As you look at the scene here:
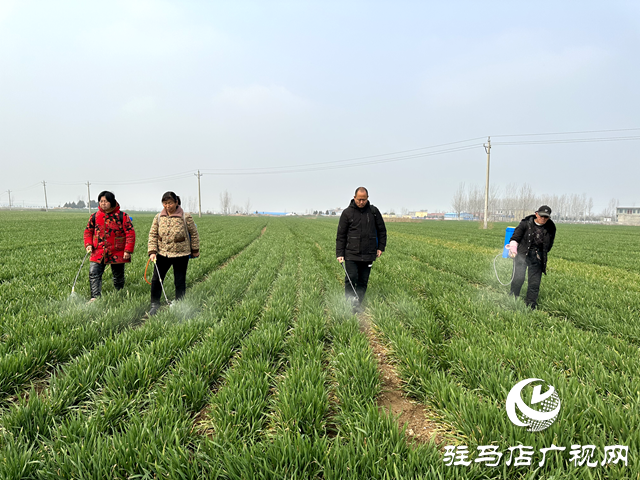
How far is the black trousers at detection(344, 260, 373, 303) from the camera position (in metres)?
5.91

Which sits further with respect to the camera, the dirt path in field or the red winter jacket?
the red winter jacket

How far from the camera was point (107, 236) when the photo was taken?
5.70m

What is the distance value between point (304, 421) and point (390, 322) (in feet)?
8.34

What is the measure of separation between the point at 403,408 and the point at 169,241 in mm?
4758

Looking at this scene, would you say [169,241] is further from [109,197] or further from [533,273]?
[533,273]

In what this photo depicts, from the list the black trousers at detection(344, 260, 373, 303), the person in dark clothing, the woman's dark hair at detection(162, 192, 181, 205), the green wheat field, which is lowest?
the green wheat field

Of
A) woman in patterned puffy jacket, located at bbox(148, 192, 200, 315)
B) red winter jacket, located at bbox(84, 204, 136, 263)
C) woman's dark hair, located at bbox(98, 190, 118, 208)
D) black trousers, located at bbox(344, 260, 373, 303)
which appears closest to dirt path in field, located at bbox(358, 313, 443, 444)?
black trousers, located at bbox(344, 260, 373, 303)

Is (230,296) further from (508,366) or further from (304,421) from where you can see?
(508,366)

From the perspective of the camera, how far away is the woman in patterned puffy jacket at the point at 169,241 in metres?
5.26

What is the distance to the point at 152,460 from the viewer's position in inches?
78.0

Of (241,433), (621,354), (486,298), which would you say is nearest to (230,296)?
(241,433)

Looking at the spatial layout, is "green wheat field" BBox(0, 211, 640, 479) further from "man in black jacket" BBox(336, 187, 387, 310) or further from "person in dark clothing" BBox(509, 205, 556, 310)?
"man in black jacket" BBox(336, 187, 387, 310)

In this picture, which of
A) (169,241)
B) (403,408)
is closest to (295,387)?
(403,408)

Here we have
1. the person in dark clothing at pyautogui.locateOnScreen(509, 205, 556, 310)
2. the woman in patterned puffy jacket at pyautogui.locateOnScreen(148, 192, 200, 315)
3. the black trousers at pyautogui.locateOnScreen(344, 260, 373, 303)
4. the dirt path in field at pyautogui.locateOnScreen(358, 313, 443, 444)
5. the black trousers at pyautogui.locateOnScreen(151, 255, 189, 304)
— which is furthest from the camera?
the black trousers at pyautogui.locateOnScreen(344, 260, 373, 303)
